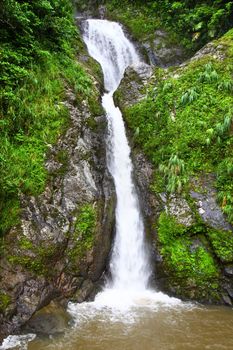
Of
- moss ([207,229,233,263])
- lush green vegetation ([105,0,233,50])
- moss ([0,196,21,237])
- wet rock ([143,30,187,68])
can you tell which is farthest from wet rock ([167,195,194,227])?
lush green vegetation ([105,0,233,50])

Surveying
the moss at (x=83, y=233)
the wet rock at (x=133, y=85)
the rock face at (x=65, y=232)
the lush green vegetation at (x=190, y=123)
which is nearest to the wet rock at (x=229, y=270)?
the lush green vegetation at (x=190, y=123)

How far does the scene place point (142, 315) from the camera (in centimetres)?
719

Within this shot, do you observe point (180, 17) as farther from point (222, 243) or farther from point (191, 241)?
point (222, 243)

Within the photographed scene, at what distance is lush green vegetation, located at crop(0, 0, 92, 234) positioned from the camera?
7.35 metres

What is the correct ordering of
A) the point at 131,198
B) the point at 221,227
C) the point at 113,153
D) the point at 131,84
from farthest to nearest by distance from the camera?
the point at 131,84 → the point at 113,153 → the point at 131,198 → the point at 221,227

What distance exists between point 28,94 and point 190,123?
185 inches

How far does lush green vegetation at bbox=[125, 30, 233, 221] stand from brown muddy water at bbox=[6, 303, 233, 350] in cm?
269

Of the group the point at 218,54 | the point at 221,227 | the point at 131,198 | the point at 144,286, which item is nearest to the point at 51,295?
the point at 144,286

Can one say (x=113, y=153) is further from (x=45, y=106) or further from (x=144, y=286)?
(x=144, y=286)

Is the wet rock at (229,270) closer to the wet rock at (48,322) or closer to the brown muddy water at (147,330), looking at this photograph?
the brown muddy water at (147,330)

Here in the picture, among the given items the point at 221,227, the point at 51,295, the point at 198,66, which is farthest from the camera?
the point at 198,66

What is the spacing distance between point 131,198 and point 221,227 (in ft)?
8.64

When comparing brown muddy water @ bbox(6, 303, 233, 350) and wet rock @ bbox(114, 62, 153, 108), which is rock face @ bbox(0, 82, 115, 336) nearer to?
brown muddy water @ bbox(6, 303, 233, 350)

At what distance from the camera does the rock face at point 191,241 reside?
814cm
